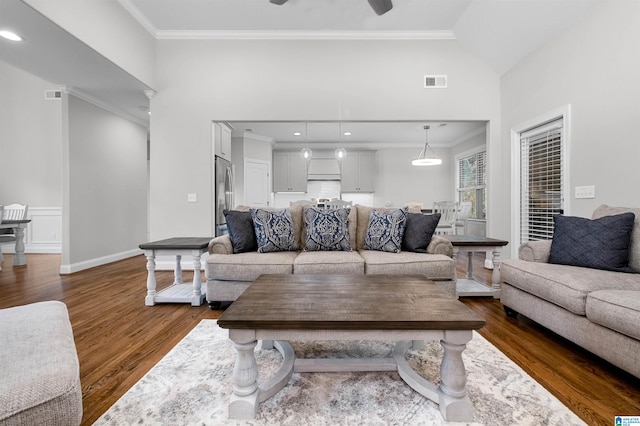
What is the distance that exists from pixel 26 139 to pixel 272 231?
656cm

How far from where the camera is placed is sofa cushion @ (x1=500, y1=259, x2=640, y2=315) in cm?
175

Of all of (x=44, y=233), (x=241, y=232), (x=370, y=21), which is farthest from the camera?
(x=44, y=233)

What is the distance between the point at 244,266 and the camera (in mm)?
2514

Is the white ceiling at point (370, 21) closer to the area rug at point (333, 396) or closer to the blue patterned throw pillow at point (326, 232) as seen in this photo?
the blue patterned throw pillow at point (326, 232)

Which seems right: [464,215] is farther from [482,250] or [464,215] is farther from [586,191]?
[482,250]

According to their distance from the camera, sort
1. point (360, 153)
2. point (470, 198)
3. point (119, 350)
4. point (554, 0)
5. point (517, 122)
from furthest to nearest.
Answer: point (360, 153) → point (470, 198) → point (517, 122) → point (554, 0) → point (119, 350)

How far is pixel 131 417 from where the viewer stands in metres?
1.28

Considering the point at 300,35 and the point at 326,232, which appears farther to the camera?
the point at 300,35

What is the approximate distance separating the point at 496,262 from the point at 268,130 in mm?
5001

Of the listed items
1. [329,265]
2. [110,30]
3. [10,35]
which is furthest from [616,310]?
[10,35]

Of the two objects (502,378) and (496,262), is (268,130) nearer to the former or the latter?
(496,262)

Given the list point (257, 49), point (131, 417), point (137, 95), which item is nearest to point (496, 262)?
point (131, 417)

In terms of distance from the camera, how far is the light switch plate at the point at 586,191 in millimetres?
2734

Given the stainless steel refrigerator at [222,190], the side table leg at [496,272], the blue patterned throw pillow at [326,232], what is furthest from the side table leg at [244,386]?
the stainless steel refrigerator at [222,190]
